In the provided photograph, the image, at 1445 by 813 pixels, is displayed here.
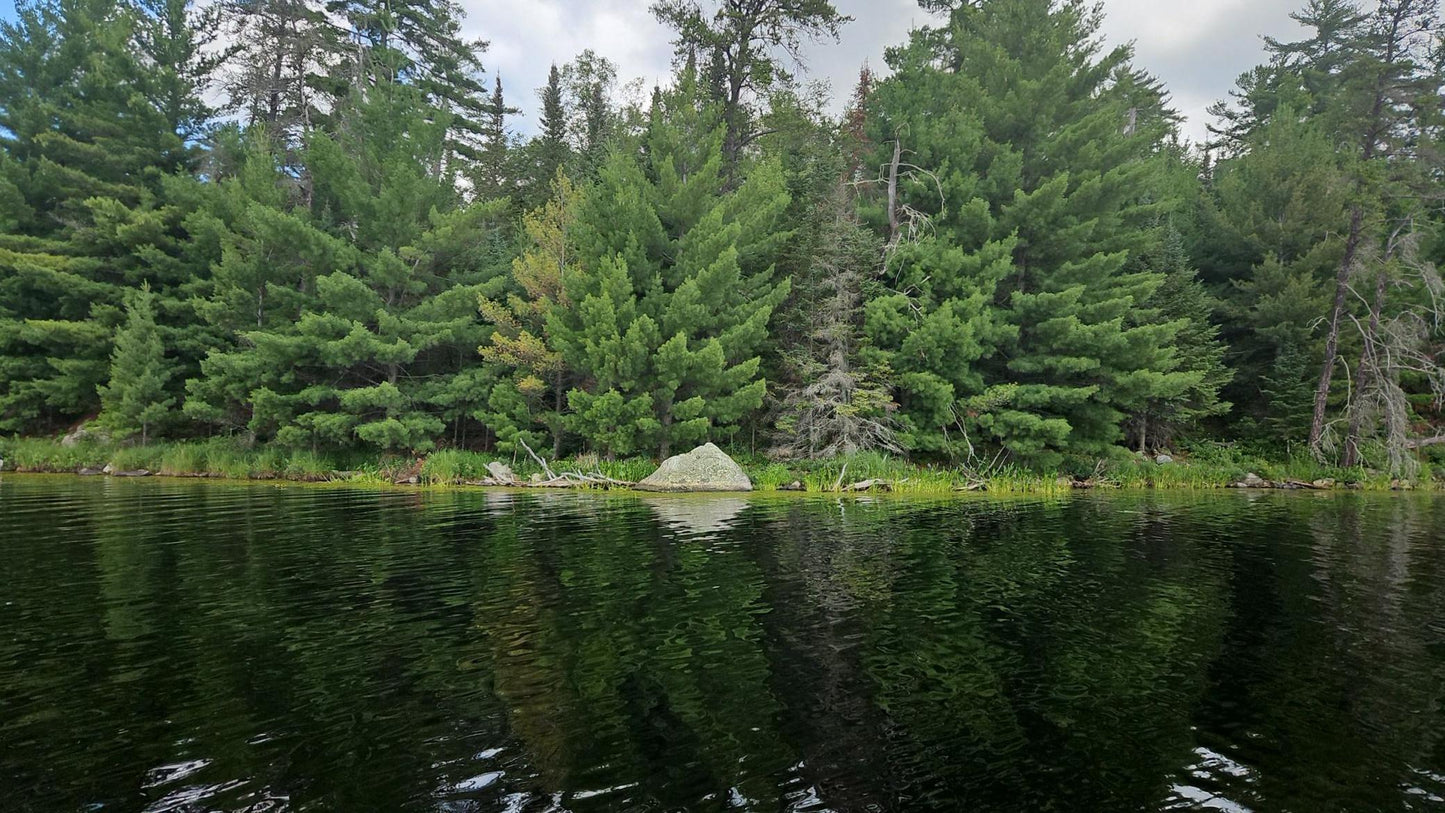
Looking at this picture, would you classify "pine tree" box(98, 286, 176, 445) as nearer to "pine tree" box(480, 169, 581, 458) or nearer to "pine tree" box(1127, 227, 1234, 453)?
"pine tree" box(480, 169, 581, 458)

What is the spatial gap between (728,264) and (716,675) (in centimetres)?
1849

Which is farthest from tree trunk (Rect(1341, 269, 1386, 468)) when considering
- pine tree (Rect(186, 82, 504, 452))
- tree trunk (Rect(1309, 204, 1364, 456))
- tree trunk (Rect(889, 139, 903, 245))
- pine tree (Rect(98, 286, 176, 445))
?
pine tree (Rect(98, 286, 176, 445))

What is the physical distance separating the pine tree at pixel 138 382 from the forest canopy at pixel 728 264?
0.14 m

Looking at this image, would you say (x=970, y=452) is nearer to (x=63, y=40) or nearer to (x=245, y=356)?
(x=245, y=356)

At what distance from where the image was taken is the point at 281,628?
19.7ft

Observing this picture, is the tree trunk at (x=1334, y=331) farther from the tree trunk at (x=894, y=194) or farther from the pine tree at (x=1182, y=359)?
the tree trunk at (x=894, y=194)

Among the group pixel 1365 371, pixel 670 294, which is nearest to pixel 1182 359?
pixel 1365 371

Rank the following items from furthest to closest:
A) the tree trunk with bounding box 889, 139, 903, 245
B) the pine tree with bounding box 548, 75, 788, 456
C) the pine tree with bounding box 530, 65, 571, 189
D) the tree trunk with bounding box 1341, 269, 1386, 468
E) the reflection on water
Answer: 1. the pine tree with bounding box 530, 65, 571, 189
2. the tree trunk with bounding box 889, 139, 903, 245
3. the tree trunk with bounding box 1341, 269, 1386, 468
4. the pine tree with bounding box 548, 75, 788, 456
5. the reflection on water

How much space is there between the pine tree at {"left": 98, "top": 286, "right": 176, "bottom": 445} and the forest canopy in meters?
0.14

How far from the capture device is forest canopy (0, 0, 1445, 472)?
22516mm

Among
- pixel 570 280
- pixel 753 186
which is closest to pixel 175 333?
pixel 570 280

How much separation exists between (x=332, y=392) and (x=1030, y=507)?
2237 cm

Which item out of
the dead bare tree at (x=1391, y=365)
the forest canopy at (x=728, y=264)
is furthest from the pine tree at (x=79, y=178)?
the dead bare tree at (x=1391, y=365)

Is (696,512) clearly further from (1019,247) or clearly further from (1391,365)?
(1391,365)
